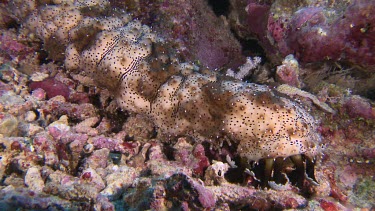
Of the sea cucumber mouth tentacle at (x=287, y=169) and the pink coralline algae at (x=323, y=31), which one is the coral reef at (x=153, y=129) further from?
the pink coralline algae at (x=323, y=31)

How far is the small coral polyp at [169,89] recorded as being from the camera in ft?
10.0

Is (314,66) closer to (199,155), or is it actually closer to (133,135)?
(199,155)

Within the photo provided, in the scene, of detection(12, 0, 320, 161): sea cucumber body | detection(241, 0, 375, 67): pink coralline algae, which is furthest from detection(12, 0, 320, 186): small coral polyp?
detection(241, 0, 375, 67): pink coralline algae

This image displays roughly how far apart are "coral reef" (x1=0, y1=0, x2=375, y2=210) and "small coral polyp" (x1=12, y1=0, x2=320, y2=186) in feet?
0.05

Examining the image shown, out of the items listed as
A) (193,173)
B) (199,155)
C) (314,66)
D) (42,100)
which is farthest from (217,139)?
(42,100)

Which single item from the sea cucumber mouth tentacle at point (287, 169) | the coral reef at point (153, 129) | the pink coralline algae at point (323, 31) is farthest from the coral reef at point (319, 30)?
the sea cucumber mouth tentacle at point (287, 169)

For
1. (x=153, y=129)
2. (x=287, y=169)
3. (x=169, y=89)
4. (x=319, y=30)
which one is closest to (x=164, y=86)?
(x=169, y=89)

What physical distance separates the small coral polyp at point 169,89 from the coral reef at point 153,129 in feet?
0.05

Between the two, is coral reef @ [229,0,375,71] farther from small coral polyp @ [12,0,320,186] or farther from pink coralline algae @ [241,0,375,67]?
small coral polyp @ [12,0,320,186]

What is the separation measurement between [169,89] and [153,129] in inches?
25.8

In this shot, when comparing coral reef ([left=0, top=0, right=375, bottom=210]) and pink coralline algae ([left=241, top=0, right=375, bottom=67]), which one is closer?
coral reef ([left=0, top=0, right=375, bottom=210])

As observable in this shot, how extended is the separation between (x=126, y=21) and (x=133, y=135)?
6.04ft

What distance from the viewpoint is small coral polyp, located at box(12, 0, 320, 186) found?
306 cm

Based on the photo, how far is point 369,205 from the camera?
314 centimetres
